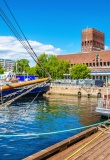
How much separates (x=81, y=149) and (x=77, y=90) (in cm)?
6190

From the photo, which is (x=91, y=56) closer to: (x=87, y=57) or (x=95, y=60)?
(x=87, y=57)

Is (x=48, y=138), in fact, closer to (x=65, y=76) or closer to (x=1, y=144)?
(x=1, y=144)

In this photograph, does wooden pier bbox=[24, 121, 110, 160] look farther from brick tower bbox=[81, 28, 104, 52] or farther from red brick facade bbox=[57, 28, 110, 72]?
brick tower bbox=[81, 28, 104, 52]

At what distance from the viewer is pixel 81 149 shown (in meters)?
12.1

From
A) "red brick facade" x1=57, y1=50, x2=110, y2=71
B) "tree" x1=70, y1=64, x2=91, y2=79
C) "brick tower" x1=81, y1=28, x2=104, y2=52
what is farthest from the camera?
"brick tower" x1=81, y1=28, x2=104, y2=52

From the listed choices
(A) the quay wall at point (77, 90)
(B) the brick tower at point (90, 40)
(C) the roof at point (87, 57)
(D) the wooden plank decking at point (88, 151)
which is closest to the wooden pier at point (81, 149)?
(D) the wooden plank decking at point (88, 151)

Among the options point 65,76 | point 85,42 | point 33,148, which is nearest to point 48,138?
point 33,148

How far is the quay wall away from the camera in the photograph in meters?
69.4

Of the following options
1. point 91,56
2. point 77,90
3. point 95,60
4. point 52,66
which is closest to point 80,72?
point 52,66

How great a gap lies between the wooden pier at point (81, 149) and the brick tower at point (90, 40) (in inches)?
5698

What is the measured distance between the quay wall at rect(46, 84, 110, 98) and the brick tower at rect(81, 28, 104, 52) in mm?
82217

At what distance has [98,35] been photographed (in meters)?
164

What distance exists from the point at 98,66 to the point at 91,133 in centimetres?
10273

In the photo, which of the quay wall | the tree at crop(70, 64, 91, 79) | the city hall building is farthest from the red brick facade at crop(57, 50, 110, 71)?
the quay wall
